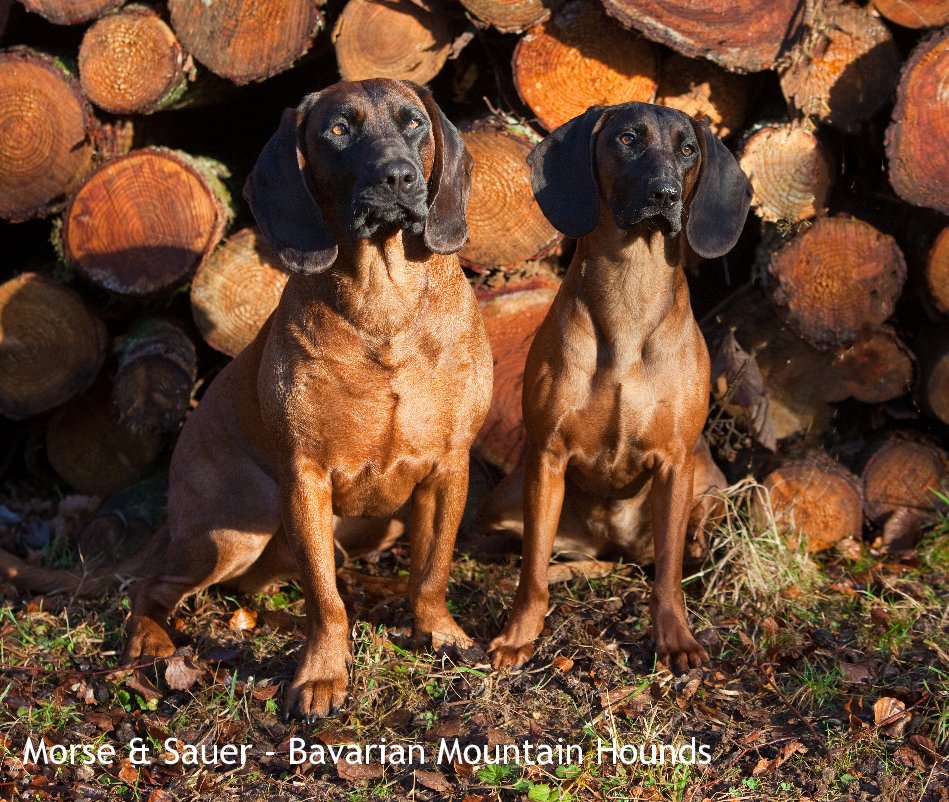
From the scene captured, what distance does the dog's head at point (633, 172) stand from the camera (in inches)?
153

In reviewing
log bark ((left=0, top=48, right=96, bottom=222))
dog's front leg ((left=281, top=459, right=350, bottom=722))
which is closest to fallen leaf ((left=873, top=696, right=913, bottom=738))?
dog's front leg ((left=281, top=459, right=350, bottom=722))

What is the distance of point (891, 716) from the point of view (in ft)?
11.7

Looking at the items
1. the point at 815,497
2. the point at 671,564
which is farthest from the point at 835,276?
the point at 671,564

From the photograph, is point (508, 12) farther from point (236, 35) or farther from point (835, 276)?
point (835, 276)

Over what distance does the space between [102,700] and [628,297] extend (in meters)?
2.29

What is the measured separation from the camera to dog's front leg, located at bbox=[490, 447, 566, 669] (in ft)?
13.2

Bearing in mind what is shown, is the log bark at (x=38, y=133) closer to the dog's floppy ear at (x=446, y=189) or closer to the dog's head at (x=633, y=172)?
the dog's floppy ear at (x=446, y=189)

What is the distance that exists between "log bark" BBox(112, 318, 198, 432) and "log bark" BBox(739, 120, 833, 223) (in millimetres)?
2661

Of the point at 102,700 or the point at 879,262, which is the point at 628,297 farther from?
the point at 102,700

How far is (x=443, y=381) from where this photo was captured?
375 centimetres

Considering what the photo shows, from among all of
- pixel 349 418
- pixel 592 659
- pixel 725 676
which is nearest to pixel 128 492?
pixel 349 418

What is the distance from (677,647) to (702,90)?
2.49m

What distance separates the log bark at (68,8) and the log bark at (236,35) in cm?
30

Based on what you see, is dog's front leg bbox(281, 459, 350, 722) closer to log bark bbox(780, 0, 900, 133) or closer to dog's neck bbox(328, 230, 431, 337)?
dog's neck bbox(328, 230, 431, 337)
